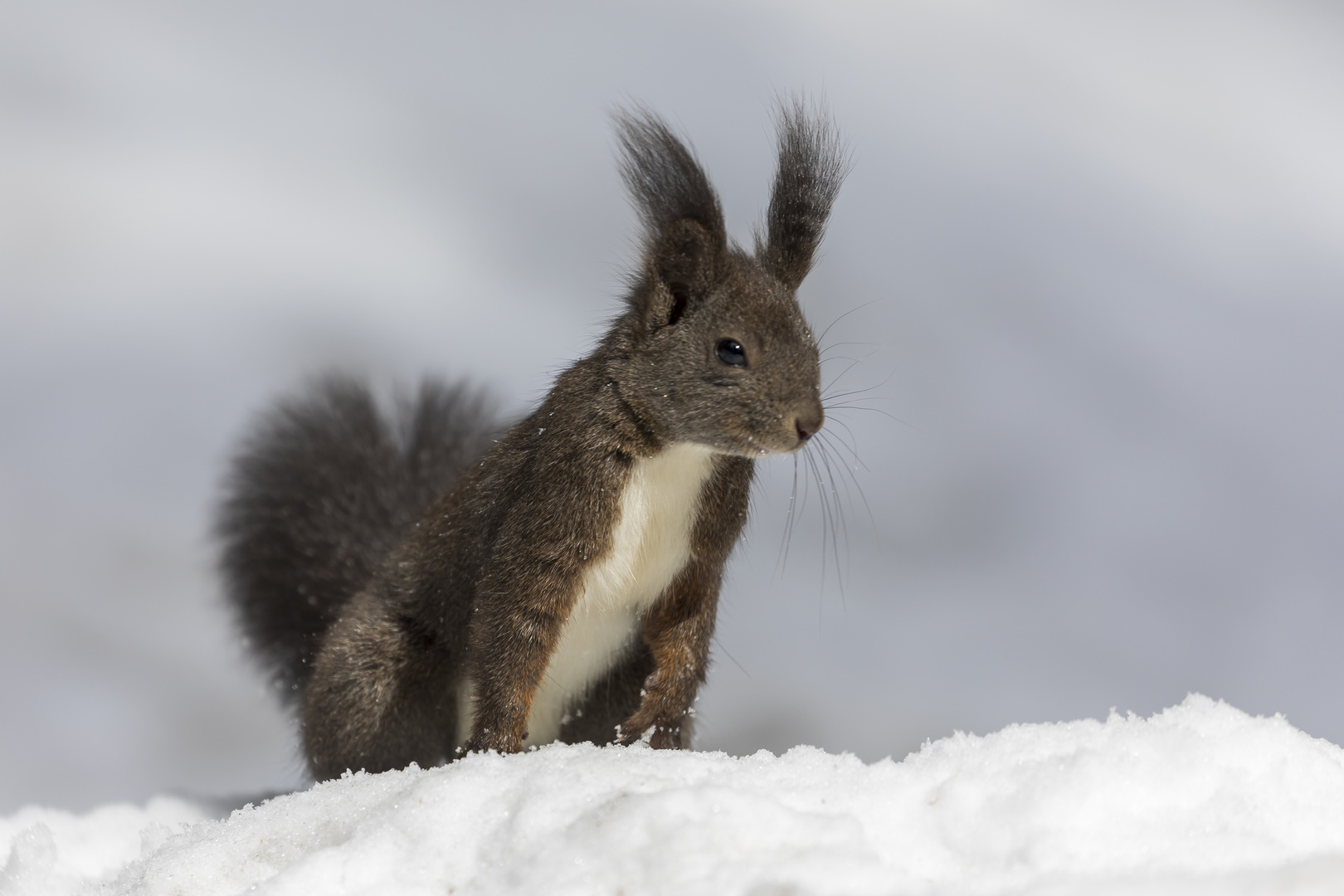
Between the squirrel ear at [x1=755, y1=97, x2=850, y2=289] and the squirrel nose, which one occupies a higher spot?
the squirrel ear at [x1=755, y1=97, x2=850, y2=289]

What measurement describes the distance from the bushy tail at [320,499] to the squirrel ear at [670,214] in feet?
3.57

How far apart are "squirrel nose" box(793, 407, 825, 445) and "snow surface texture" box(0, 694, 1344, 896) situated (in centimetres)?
51

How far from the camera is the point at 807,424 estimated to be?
70.6 inches

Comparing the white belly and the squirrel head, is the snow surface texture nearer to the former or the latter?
the white belly

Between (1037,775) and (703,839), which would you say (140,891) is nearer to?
(703,839)

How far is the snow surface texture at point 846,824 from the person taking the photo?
4.38ft

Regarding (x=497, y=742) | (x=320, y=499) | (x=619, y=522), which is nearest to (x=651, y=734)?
(x=497, y=742)

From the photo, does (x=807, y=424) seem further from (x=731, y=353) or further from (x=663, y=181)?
(x=663, y=181)

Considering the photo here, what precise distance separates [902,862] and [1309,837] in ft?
1.77

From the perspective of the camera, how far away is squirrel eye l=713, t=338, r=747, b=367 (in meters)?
1.85

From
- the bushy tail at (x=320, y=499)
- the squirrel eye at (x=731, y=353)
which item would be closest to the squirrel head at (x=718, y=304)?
the squirrel eye at (x=731, y=353)

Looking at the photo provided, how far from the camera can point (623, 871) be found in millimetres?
1377


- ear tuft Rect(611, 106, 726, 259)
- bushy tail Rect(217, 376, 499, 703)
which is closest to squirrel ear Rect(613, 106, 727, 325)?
ear tuft Rect(611, 106, 726, 259)

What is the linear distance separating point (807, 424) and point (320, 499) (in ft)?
5.55
